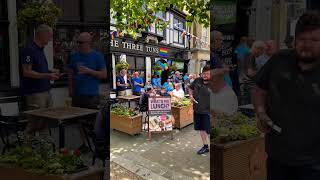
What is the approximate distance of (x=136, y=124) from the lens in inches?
259

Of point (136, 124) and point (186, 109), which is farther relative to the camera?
point (186, 109)

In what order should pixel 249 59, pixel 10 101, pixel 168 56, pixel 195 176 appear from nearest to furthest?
1. pixel 10 101
2. pixel 249 59
3. pixel 195 176
4. pixel 168 56

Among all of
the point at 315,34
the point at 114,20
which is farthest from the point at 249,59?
the point at 114,20

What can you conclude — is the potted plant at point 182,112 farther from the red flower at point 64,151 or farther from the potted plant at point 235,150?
the red flower at point 64,151

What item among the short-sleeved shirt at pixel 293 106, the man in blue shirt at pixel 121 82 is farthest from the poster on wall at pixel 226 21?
the man in blue shirt at pixel 121 82

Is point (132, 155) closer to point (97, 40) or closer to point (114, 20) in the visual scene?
point (114, 20)

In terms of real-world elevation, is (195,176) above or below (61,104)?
below

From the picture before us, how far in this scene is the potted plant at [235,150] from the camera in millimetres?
3320

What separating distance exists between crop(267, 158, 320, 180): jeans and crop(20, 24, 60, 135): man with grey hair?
192 centimetres

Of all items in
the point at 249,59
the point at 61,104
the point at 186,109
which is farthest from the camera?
the point at 186,109

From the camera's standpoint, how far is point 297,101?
2789 mm

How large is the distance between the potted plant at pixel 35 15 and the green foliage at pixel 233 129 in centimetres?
171

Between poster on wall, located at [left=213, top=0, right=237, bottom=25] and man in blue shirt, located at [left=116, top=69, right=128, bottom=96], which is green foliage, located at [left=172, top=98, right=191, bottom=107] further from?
poster on wall, located at [left=213, top=0, right=237, bottom=25]

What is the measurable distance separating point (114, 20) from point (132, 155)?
9.45ft
